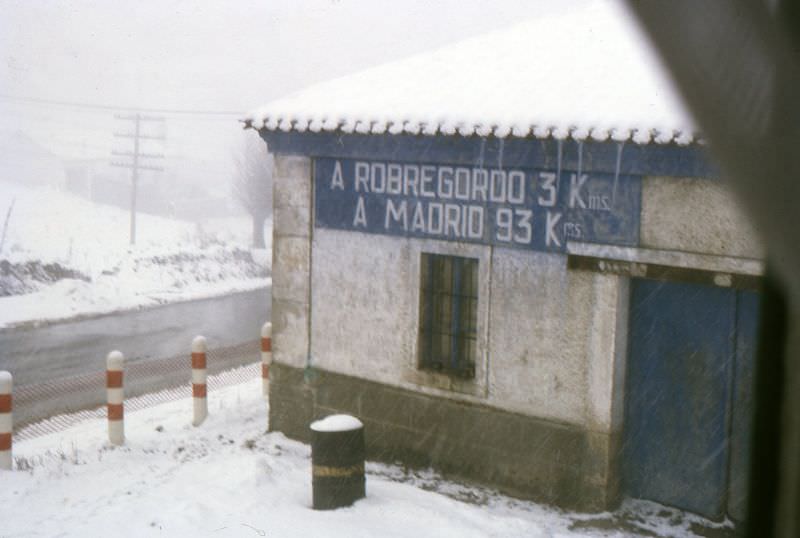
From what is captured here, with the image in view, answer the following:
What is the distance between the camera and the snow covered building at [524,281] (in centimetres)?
700

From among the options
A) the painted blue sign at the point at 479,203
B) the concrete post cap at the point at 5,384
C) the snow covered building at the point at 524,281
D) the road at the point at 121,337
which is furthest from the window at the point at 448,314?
the road at the point at 121,337

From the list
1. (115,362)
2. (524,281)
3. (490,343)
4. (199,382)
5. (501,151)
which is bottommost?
(199,382)

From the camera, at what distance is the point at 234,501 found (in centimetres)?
723

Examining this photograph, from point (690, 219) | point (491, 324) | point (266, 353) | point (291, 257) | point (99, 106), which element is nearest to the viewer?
point (690, 219)

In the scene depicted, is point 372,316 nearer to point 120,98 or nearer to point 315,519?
point 315,519

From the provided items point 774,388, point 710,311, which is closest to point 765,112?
point 774,388

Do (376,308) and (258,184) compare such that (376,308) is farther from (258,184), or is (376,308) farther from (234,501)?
(258,184)

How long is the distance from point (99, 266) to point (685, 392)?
2549 cm

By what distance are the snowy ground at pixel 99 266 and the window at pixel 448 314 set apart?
13.3 metres

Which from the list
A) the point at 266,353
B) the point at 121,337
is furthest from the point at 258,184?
the point at 266,353

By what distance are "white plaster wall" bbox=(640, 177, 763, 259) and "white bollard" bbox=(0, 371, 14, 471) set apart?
20.6ft

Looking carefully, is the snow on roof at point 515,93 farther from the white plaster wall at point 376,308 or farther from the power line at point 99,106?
the power line at point 99,106

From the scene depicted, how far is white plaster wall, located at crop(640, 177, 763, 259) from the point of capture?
6.59 m

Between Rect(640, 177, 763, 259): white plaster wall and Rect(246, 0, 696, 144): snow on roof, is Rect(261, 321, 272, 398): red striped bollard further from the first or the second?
Rect(640, 177, 763, 259): white plaster wall
